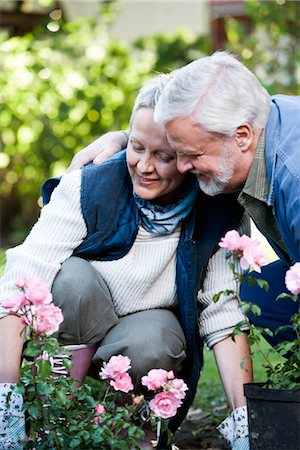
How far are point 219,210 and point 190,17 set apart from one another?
8951 millimetres

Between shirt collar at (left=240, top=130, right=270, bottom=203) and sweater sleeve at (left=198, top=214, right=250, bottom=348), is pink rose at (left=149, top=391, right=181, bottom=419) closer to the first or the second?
sweater sleeve at (left=198, top=214, right=250, bottom=348)

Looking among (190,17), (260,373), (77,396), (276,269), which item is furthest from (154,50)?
(77,396)

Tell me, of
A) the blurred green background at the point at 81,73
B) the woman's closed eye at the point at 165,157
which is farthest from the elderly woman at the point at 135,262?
the blurred green background at the point at 81,73

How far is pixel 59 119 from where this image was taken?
356 inches

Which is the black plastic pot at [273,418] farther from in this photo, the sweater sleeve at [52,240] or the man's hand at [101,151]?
the man's hand at [101,151]

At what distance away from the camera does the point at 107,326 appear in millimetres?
3184

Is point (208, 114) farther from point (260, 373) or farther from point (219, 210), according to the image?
point (260, 373)

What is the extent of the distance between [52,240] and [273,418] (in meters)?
0.94

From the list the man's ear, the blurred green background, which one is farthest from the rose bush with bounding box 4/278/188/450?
the blurred green background

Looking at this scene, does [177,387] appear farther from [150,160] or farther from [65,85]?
[65,85]

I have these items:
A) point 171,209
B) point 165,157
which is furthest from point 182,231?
point 165,157

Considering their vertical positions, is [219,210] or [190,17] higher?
[219,210]

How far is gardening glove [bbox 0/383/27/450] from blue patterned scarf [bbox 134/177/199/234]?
2.35ft

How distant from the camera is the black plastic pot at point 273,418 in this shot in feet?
7.93
